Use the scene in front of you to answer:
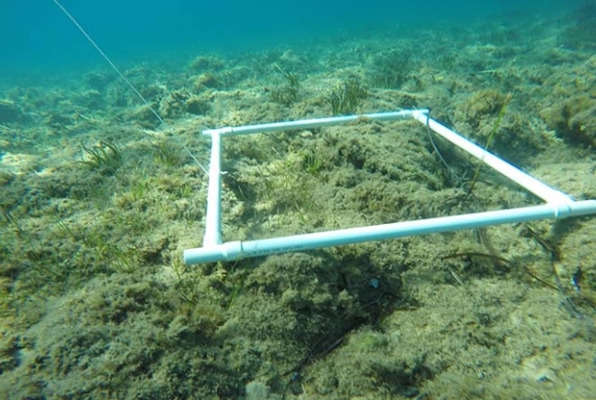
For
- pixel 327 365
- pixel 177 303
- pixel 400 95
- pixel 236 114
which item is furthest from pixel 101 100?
pixel 327 365

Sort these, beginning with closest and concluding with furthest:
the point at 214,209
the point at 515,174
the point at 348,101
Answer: the point at 214,209 < the point at 515,174 < the point at 348,101

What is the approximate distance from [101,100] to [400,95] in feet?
33.9

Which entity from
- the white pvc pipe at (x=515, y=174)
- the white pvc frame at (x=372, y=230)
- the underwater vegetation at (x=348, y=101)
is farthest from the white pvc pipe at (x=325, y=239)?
the underwater vegetation at (x=348, y=101)

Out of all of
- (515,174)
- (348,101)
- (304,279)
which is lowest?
(304,279)

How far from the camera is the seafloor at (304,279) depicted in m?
1.70

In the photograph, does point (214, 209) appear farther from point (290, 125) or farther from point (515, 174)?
point (515, 174)

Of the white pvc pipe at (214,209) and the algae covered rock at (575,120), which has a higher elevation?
the algae covered rock at (575,120)

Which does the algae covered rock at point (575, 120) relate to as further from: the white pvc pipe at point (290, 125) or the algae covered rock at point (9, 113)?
the algae covered rock at point (9, 113)

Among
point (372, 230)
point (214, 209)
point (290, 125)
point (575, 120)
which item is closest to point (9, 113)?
point (290, 125)

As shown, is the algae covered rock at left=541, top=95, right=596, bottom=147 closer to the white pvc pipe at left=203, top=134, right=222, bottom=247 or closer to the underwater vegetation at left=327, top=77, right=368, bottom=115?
the underwater vegetation at left=327, top=77, right=368, bottom=115

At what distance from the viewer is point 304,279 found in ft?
6.86

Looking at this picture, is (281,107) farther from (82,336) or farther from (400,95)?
(82,336)

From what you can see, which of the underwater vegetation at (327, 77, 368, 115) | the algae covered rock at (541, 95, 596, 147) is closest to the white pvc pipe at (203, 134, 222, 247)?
the underwater vegetation at (327, 77, 368, 115)

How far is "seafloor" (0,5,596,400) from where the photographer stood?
1699 mm
